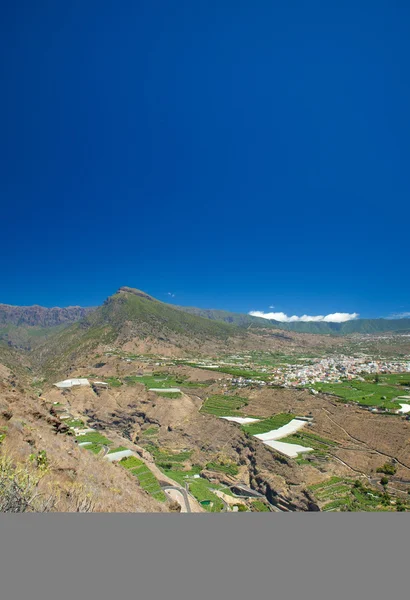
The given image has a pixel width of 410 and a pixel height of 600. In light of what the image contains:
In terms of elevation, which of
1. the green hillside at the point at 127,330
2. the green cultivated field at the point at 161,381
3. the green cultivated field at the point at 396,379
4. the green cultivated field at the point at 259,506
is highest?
the green hillside at the point at 127,330

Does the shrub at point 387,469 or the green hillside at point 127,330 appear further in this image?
the green hillside at point 127,330

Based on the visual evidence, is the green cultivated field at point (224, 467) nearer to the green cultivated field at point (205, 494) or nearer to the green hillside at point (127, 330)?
the green cultivated field at point (205, 494)

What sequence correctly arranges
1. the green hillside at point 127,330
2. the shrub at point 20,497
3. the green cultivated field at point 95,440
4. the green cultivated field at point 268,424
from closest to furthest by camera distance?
the shrub at point 20,497 < the green cultivated field at point 95,440 < the green cultivated field at point 268,424 < the green hillside at point 127,330

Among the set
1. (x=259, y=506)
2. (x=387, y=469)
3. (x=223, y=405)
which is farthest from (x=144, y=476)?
(x=223, y=405)

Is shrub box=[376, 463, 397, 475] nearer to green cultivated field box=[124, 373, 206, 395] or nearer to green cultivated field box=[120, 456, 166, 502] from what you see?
green cultivated field box=[120, 456, 166, 502]

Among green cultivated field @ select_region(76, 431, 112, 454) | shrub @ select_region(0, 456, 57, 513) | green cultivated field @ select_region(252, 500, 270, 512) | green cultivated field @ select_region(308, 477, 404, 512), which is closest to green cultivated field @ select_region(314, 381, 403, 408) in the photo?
green cultivated field @ select_region(308, 477, 404, 512)

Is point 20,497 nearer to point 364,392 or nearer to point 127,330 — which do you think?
point 364,392

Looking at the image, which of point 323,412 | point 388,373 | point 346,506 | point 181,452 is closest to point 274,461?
point 346,506

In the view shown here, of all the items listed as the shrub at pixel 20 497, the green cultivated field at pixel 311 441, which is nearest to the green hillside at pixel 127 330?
the green cultivated field at pixel 311 441
